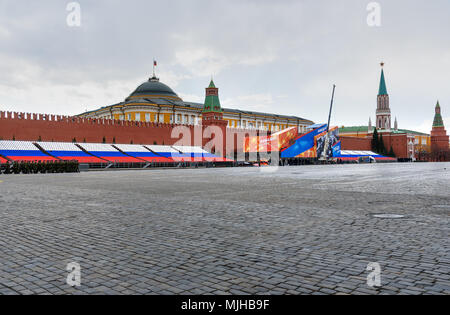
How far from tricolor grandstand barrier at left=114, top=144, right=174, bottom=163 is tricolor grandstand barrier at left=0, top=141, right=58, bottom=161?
28.9ft

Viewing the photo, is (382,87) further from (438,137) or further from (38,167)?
(38,167)

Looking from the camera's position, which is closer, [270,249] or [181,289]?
[181,289]

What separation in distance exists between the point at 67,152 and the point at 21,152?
13.4 feet

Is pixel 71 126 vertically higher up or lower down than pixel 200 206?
higher up

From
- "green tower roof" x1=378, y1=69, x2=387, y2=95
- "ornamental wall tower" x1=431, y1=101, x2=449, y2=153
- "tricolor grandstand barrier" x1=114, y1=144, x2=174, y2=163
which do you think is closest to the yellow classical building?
"tricolor grandstand barrier" x1=114, y1=144, x2=174, y2=163

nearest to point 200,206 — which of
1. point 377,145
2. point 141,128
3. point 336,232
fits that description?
point 336,232

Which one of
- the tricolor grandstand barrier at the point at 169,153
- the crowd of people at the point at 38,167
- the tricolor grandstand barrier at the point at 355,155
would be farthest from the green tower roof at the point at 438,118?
the crowd of people at the point at 38,167

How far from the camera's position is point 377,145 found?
8500 cm

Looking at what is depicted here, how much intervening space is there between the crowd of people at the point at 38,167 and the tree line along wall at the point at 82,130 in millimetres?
9811

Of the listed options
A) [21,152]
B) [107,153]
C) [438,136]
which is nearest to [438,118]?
[438,136]

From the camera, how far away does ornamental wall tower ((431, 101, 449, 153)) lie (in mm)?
108750

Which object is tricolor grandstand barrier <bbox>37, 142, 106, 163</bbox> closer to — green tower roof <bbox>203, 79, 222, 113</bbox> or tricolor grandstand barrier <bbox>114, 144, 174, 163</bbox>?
tricolor grandstand barrier <bbox>114, 144, 174, 163</bbox>
